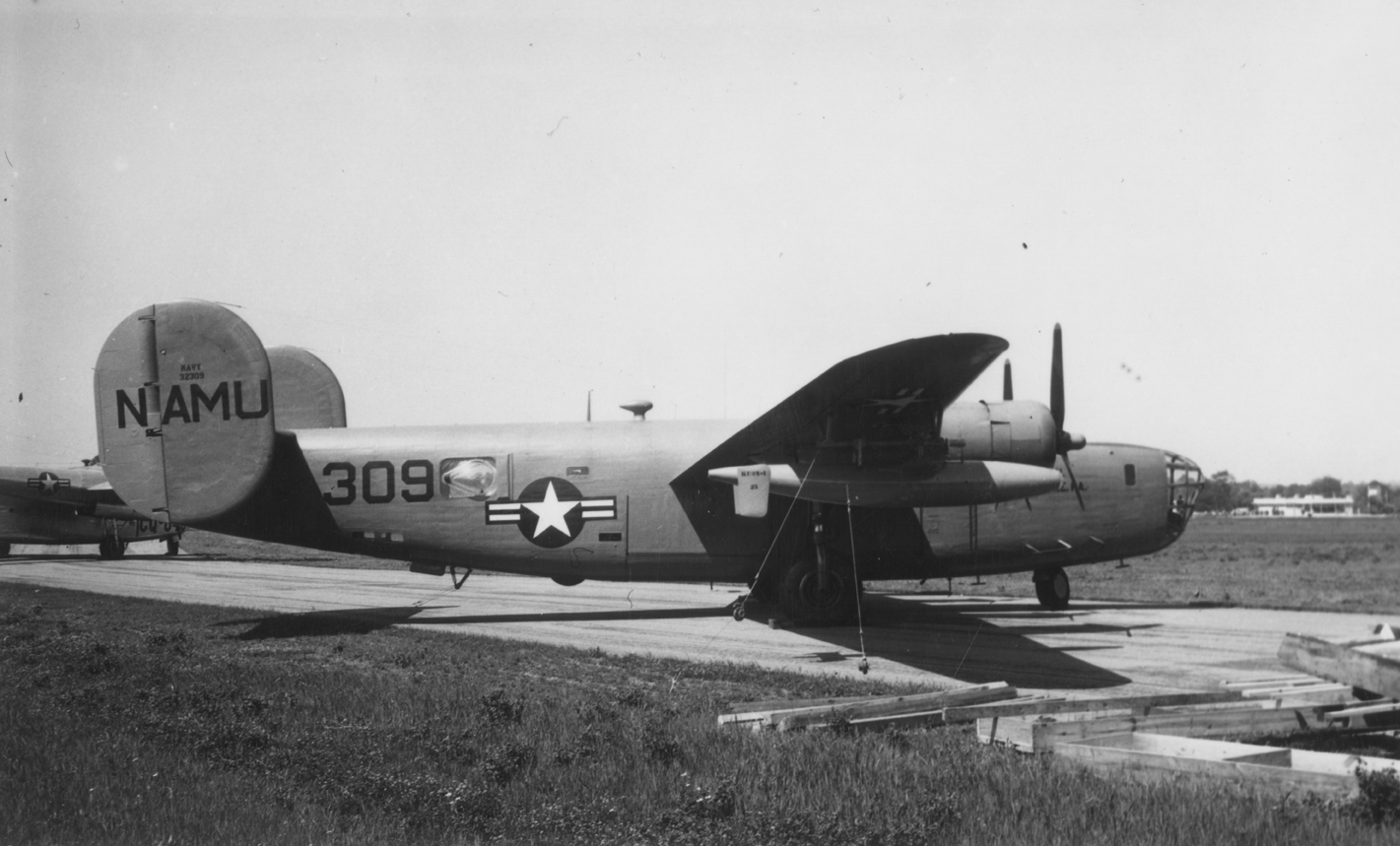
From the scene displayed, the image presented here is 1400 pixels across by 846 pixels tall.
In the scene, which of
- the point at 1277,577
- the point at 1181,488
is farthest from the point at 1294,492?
the point at 1181,488

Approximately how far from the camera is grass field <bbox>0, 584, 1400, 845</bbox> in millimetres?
5277

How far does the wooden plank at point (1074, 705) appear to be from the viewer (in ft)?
23.4

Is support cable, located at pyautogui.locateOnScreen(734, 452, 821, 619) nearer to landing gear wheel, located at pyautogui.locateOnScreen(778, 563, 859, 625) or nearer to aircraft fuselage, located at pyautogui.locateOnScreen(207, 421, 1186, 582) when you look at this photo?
aircraft fuselage, located at pyautogui.locateOnScreen(207, 421, 1186, 582)

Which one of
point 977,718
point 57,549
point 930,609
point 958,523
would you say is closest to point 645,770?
point 977,718

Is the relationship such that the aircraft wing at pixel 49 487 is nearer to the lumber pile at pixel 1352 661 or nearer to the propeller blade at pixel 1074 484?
the propeller blade at pixel 1074 484

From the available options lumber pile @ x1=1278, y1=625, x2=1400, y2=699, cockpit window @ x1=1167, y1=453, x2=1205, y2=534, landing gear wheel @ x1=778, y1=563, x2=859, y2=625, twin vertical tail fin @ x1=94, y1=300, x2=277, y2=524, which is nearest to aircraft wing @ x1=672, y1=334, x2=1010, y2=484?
landing gear wheel @ x1=778, y1=563, x2=859, y2=625

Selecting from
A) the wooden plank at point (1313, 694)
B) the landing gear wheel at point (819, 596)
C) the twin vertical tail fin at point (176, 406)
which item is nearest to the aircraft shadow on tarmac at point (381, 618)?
the twin vertical tail fin at point (176, 406)

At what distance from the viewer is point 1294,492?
25672mm

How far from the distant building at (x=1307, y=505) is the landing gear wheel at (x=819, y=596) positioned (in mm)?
10095

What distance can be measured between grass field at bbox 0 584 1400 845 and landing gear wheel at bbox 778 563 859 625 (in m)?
4.03

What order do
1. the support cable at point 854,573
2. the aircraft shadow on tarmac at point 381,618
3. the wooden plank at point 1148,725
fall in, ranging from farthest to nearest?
the aircraft shadow on tarmac at point 381,618
the support cable at point 854,573
the wooden plank at point 1148,725

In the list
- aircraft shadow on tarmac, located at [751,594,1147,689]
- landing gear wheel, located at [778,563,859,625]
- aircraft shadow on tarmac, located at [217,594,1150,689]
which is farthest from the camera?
landing gear wheel, located at [778,563,859,625]

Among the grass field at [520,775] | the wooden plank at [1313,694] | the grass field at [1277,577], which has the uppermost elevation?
the wooden plank at [1313,694]

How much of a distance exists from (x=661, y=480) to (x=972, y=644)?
526 cm
